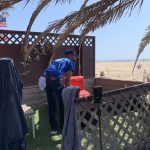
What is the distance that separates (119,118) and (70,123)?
1498mm

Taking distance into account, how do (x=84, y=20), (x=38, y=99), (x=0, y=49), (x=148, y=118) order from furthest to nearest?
(x=38, y=99) → (x=0, y=49) → (x=148, y=118) → (x=84, y=20)

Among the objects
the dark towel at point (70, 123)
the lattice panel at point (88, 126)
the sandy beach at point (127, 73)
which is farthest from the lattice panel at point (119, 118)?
the sandy beach at point (127, 73)

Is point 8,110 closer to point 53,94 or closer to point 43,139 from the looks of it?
point 43,139

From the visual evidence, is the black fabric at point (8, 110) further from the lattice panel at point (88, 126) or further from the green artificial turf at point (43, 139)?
the green artificial turf at point (43, 139)

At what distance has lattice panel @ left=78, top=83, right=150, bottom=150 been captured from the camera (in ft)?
14.5

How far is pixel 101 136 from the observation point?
15.2 ft

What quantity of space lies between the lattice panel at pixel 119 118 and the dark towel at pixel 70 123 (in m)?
0.13

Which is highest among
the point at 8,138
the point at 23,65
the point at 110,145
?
the point at 23,65

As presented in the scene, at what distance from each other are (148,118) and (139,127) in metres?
0.35

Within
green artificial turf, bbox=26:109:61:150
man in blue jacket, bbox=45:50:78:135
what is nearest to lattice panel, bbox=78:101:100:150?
green artificial turf, bbox=26:109:61:150

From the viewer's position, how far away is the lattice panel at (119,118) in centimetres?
443

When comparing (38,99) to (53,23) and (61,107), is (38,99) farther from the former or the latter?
(53,23)

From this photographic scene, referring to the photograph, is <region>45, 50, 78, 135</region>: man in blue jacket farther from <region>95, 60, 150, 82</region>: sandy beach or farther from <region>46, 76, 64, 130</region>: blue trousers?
<region>95, 60, 150, 82</region>: sandy beach

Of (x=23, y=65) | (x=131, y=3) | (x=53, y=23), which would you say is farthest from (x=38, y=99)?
(x=131, y=3)
